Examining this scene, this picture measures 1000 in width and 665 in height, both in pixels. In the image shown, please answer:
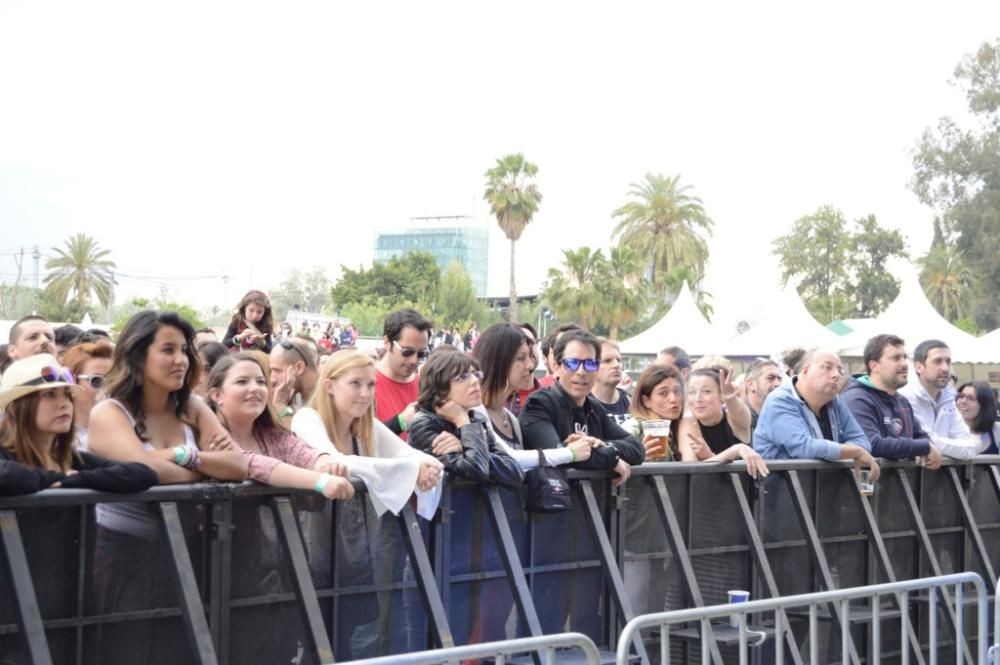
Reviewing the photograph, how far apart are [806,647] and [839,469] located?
122 cm

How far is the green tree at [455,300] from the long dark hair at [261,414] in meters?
104

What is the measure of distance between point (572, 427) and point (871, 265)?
94.4 m

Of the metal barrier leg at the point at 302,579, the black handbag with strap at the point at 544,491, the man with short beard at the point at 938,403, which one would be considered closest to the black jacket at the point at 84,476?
the metal barrier leg at the point at 302,579

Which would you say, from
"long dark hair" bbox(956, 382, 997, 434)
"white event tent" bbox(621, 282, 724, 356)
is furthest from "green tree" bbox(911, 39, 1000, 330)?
"long dark hair" bbox(956, 382, 997, 434)

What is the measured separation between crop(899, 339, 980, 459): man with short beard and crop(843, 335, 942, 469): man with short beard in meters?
0.35

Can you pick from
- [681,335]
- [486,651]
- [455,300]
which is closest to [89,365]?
A: [486,651]

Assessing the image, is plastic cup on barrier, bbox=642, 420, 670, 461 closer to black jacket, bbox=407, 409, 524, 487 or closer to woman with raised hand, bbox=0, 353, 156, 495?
black jacket, bbox=407, 409, 524, 487

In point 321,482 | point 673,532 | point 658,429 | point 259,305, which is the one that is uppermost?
point 259,305

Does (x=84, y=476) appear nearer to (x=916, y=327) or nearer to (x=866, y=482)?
(x=866, y=482)

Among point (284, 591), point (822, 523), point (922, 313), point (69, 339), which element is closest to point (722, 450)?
point (822, 523)

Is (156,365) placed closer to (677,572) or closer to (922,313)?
(677,572)

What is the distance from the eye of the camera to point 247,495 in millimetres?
5434

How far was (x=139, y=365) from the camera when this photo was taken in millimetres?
5465

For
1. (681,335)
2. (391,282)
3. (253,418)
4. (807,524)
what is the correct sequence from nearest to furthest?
1. (253,418)
2. (807,524)
3. (681,335)
4. (391,282)
